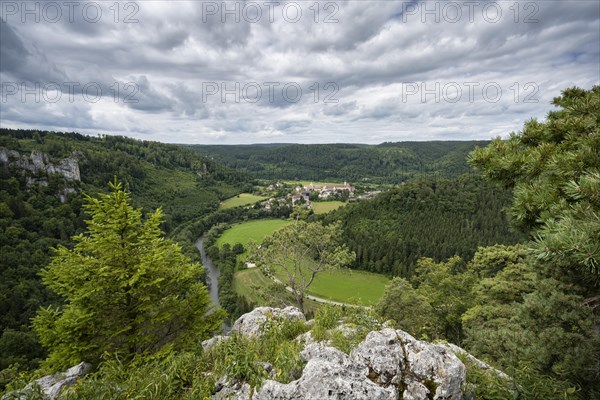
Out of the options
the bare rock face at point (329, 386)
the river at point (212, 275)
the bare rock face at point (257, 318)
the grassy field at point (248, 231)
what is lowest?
the river at point (212, 275)

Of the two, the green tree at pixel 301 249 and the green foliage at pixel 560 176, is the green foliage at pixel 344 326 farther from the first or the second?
the green tree at pixel 301 249

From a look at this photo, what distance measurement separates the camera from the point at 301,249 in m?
20.7

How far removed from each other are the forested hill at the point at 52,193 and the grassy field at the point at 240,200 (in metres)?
5.34

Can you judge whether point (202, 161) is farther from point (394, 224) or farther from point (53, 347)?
point (53, 347)

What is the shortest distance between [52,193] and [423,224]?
108874 millimetres

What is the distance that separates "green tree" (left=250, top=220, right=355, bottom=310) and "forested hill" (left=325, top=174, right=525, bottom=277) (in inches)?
1609

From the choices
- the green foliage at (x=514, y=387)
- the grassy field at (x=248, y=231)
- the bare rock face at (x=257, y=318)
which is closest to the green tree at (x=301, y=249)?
the bare rock face at (x=257, y=318)

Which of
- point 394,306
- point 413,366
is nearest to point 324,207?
point 394,306

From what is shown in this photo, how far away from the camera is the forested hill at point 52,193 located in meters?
39.3

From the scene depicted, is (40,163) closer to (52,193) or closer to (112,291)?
(52,193)

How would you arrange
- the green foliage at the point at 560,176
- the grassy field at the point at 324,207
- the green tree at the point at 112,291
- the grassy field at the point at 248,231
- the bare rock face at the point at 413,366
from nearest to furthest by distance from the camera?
the green foliage at the point at 560,176 < the bare rock face at the point at 413,366 < the green tree at the point at 112,291 < the grassy field at the point at 248,231 < the grassy field at the point at 324,207

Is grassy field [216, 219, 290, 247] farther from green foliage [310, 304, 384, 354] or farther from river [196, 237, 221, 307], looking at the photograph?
green foliage [310, 304, 384, 354]

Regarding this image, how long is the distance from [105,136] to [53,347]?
232 metres

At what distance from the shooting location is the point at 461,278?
2567 cm
